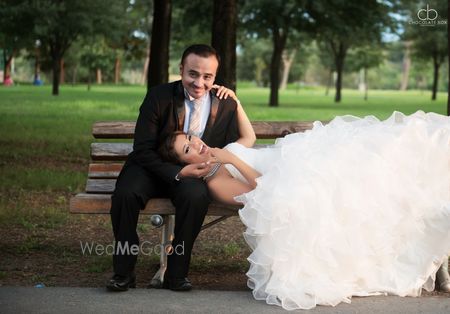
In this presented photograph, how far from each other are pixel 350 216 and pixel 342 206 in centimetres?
8

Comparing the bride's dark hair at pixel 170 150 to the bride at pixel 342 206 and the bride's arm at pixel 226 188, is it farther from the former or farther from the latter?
the bride's arm at pixel 226 188

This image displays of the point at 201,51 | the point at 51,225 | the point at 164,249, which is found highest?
the point at 201,51

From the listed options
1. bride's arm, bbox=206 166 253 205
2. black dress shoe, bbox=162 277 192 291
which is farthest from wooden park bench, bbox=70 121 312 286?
black dress shoe, bbox=162 277 192 291

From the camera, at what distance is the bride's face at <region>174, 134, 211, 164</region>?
215 inches

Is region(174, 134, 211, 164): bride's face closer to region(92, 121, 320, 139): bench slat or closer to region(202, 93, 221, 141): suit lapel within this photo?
region(202, 93, 221, 141): suit lapel

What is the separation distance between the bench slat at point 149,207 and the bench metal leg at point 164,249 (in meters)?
0.27

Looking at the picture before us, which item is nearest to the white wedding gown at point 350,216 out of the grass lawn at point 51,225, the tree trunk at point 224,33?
the grass lawn at point 51,225

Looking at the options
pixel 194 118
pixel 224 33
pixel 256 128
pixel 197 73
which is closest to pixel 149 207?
pixel 194 118

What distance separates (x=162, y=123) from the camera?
5668mm

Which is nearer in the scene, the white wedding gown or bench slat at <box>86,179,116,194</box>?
the white wedding gown

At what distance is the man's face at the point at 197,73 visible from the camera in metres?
5.52

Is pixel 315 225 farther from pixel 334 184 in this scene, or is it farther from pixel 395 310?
pixel 395 310

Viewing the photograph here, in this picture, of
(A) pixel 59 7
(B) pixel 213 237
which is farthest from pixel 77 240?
(A) pixel 59 7

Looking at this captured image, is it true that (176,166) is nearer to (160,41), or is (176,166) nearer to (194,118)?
(194,118)
